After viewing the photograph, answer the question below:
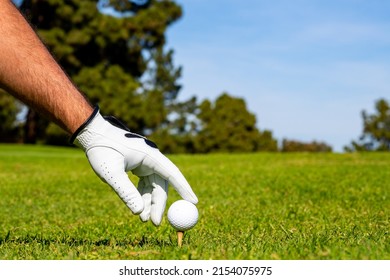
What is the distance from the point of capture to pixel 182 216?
3.78 meters

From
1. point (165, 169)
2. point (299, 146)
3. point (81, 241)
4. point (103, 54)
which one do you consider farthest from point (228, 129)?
point (165, 169)

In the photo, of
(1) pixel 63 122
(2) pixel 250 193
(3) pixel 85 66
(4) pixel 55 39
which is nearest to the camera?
(1) pixel 63 122

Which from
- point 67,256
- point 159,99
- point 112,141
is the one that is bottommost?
point 67,256

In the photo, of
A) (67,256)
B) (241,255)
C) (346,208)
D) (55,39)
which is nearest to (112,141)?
(67,256)

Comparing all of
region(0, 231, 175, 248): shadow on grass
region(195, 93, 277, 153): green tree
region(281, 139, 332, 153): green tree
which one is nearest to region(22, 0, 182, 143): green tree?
region(195, 93, 277, 153): green tree

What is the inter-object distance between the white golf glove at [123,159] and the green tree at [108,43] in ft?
99.2

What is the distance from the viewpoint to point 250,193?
29.2ft

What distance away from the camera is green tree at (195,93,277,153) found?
50250mm

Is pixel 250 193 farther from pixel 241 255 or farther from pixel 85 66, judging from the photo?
pixel 85 66

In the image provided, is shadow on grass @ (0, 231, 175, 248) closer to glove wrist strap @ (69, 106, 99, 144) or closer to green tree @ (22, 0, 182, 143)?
glove wrist strap @ (69, 106, 99, 144)

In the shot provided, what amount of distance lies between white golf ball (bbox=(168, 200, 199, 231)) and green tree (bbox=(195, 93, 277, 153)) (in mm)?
45022

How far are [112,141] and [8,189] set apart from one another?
23.1ft

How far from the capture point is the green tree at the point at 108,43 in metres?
34.8

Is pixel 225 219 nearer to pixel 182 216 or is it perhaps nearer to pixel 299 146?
pixel 182 216
